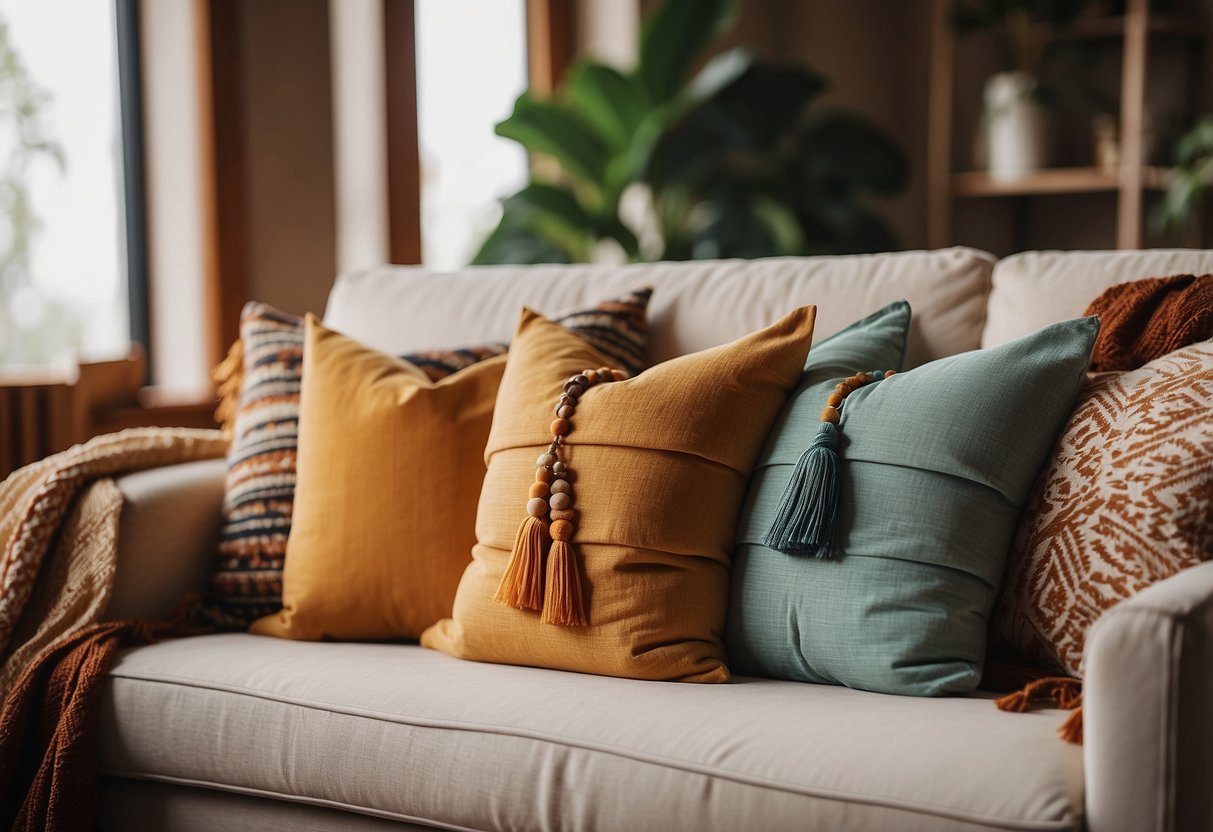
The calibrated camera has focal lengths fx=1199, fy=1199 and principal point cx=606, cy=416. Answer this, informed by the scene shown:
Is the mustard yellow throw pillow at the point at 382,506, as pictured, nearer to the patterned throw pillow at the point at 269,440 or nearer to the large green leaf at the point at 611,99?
the patterned throw pillow at the point at 269,440

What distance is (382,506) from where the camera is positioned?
4.87 ft

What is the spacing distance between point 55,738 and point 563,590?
604 millimetres

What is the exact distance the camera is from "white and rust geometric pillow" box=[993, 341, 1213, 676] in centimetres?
115

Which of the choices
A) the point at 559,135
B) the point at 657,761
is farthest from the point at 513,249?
the point at 657,761

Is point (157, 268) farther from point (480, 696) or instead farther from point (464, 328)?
point (480, 696)

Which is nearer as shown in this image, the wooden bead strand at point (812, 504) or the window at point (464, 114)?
the wooden bead strand at point (812, 504)

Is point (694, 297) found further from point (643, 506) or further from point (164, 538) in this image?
point (164, 538)

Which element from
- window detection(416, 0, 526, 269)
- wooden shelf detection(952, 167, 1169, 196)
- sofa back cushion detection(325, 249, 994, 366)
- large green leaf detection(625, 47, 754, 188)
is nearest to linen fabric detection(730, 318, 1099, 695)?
sofa back cushion detection(325, 249, 994, 366)

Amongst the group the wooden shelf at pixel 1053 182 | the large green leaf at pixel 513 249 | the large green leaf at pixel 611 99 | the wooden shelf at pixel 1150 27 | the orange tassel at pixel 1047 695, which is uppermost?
the wooden shelf at pixel 1150 27

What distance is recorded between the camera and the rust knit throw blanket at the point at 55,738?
1332 mm

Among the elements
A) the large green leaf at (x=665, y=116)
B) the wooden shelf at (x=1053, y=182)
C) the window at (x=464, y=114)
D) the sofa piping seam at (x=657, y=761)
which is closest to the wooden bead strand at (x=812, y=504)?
the sofa piping seam at (x=657, y=761)

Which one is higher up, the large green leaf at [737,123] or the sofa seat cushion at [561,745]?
the large green leaf at [737,123]

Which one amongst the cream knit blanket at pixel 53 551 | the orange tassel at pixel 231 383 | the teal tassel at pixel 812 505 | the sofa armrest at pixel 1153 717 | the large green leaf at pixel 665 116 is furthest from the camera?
the large green leaf at pixel 665 116

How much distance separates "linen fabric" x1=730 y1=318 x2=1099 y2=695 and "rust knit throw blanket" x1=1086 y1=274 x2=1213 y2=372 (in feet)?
0.33
